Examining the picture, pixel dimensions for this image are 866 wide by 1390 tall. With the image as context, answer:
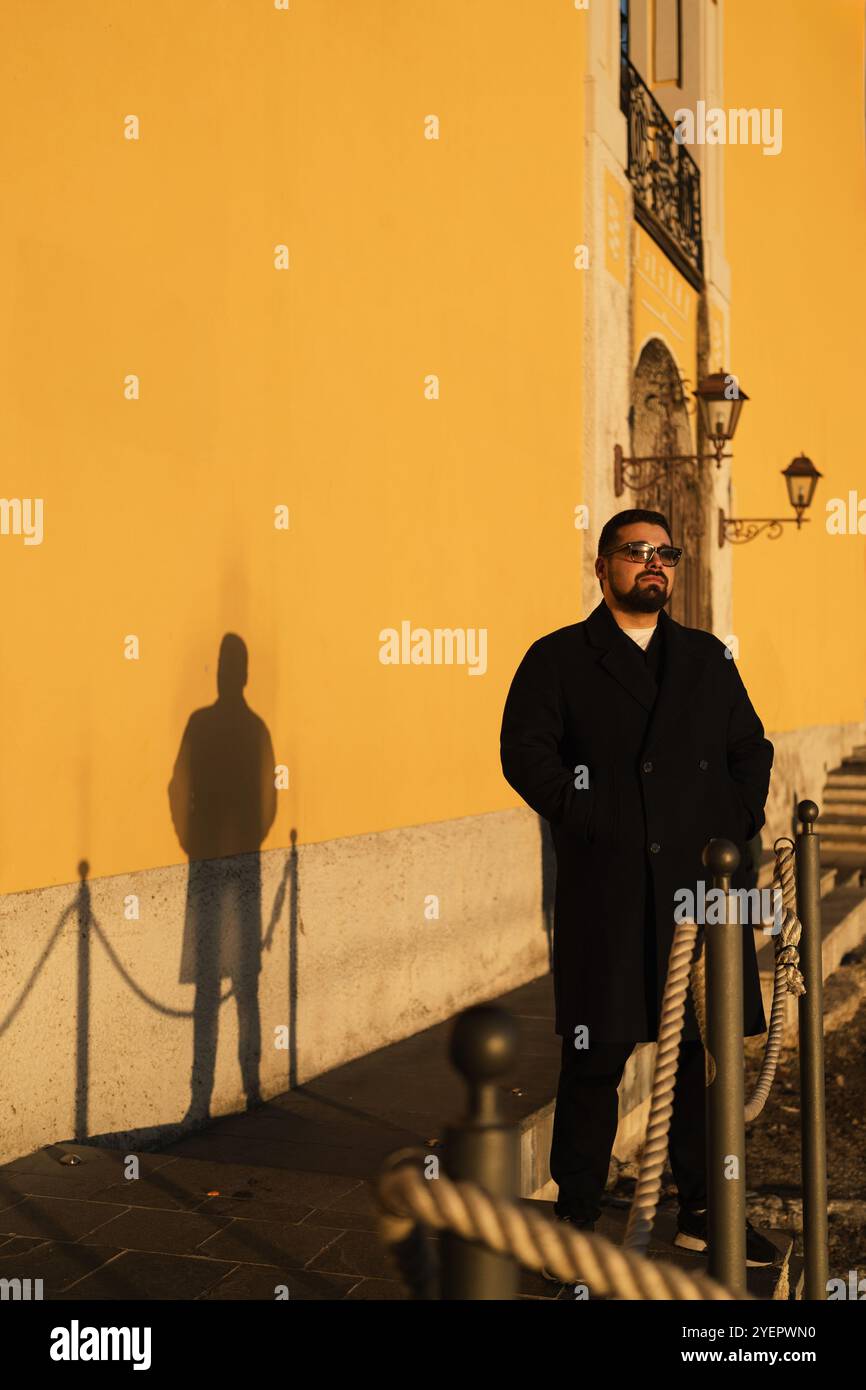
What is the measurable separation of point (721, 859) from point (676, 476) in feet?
34.0

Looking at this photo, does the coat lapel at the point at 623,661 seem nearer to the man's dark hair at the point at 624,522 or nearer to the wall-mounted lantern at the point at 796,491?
the man's dark hair at the point at 624,522

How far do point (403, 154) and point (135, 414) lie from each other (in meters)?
2.77

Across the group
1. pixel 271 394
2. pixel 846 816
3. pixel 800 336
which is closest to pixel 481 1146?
pixel 271 394

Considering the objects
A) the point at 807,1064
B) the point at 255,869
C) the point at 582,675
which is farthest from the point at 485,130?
the point at 807,1064

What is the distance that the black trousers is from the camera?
3811 mm

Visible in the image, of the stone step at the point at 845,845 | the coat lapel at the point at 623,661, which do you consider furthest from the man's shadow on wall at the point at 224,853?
the stone step at the point at 845,845

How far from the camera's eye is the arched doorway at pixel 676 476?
12188mm

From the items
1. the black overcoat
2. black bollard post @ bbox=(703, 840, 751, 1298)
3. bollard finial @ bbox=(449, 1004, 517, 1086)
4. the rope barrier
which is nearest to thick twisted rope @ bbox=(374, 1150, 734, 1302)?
the rope barrier

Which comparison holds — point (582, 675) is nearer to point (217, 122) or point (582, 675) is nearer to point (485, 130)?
point (217, 122)

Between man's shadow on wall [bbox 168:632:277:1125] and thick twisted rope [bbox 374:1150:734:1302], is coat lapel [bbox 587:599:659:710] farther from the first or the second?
thick twisted rope [bbox 374:1150:734:1302]

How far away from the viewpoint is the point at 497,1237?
63.3 inches

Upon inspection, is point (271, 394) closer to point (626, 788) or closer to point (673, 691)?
point (673, 691)

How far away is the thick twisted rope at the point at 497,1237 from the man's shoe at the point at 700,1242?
214 cm
